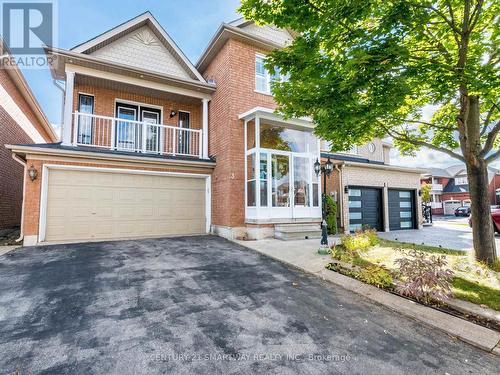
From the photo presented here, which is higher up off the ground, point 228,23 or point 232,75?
point 228,23

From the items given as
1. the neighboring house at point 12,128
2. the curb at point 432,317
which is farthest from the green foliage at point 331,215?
the neighboring house at point 12,128

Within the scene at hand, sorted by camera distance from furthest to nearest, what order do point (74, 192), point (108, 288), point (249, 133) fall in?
point (249, 133)
point (74, 192)
point (108, 288)

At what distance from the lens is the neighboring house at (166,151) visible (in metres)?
8.45

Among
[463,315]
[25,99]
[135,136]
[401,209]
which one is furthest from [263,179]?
[25,99]

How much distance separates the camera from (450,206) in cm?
3588

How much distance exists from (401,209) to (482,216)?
961 cm

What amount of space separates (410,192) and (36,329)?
55.4 feet

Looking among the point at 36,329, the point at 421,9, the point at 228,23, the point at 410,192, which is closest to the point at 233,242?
the point at 36,329

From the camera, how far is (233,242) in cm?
866

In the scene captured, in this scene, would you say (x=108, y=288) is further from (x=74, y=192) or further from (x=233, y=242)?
(x=74, y=192)

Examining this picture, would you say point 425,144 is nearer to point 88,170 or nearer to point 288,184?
point 288,184

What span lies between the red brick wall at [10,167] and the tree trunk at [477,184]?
1574 centimetres

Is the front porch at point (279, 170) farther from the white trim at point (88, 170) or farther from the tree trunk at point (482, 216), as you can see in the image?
the tree trunk at point (482, 216)

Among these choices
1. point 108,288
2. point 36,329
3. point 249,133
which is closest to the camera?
point 36,329
